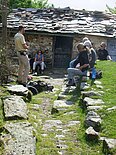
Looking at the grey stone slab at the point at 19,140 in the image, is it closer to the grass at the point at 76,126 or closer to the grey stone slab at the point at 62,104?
the grass at the point at 76,126

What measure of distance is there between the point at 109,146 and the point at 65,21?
16105mm

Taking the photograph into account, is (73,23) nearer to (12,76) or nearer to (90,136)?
(12,76)

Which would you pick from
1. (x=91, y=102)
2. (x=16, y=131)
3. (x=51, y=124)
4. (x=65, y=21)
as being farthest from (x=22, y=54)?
(x=65, y=21)

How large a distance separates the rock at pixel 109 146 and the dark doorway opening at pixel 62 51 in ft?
49.0

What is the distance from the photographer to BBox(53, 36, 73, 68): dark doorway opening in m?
19.8

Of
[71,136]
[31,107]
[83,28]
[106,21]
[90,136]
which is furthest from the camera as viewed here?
[106,21]

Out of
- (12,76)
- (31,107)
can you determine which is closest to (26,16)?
(12,76)

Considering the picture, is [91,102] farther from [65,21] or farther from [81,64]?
[65,21]

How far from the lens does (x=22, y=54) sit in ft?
30.8

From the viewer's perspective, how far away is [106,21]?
824 inches

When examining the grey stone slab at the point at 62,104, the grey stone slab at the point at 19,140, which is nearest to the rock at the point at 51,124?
the grey stone slab at the point at 19,140

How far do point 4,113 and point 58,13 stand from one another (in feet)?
53.0

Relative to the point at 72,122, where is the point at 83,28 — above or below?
above

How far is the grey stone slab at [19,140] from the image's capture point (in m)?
4.45
